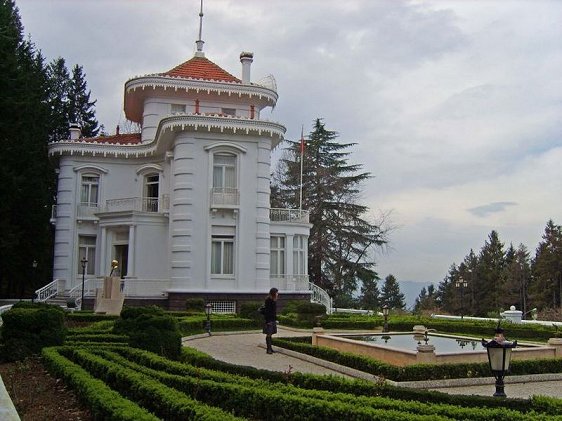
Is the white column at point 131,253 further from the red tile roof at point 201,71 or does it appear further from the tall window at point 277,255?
the red tile roof at point 201,71

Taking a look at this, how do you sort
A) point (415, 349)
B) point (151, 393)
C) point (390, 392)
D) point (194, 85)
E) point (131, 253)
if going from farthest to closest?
point (194, 85) < point (131, 253) < point (415, 349) < point (390, 392) < point (151, 393)

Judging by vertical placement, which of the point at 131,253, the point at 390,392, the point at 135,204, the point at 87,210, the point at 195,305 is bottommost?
the point at 390,392

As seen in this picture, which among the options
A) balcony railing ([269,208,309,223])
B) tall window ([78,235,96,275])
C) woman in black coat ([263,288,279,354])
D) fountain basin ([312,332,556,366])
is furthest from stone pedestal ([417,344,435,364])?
tall window ([78,235,96,275])

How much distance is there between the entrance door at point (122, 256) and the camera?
3200 centimetres

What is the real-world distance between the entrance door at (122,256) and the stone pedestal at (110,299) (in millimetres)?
7073

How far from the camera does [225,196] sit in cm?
2897

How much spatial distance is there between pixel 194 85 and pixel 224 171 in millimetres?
6490

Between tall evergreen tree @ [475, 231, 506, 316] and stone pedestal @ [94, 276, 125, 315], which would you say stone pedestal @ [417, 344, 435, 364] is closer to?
stone pedestal @ [94, 276, 125, 315]

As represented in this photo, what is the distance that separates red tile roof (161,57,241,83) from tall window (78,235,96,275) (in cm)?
990

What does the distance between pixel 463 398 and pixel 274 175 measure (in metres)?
43.3

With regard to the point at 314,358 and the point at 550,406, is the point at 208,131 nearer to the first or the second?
the point at 314,358

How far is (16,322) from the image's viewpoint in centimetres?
1332

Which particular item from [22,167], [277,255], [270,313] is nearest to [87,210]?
[22,167]

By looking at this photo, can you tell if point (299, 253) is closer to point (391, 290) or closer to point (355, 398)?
point (355, 398)
